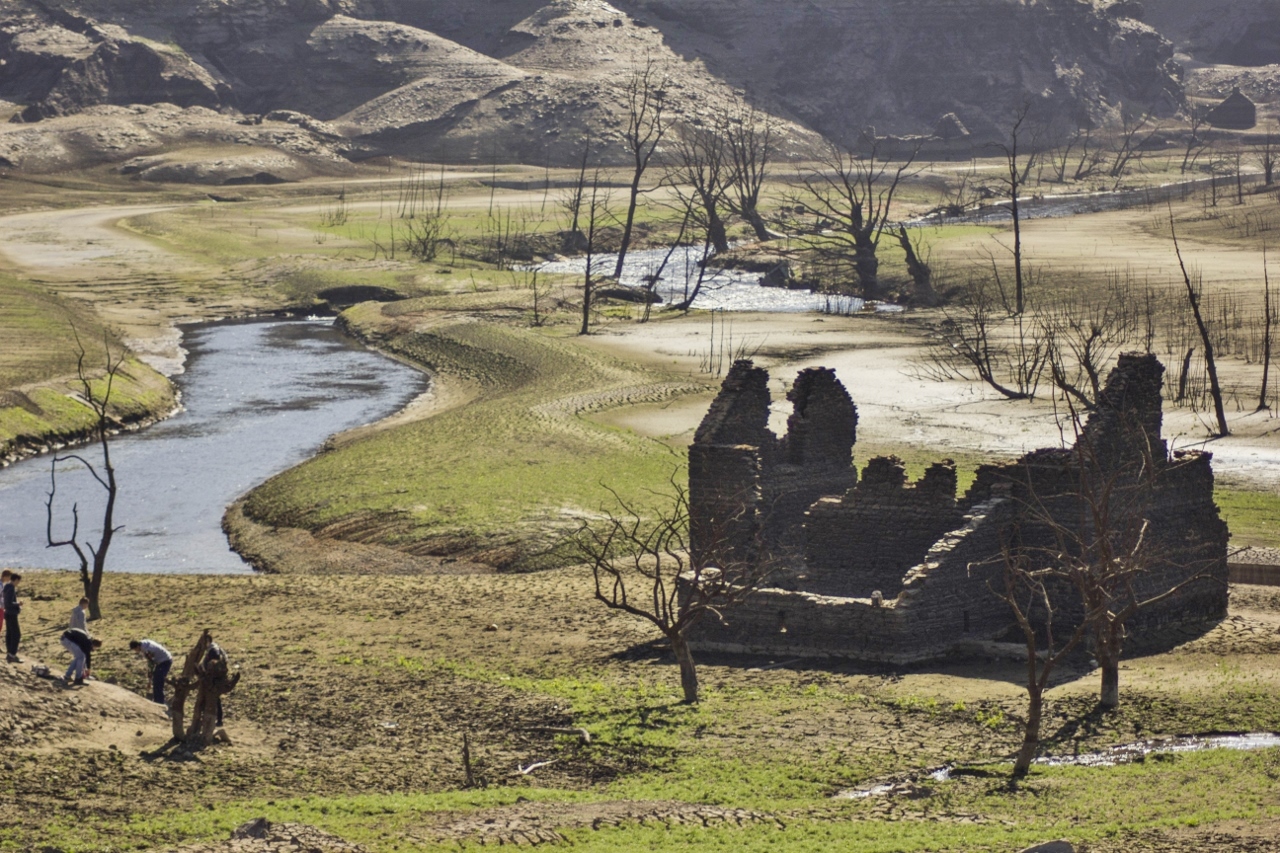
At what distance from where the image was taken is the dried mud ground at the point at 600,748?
2000cm

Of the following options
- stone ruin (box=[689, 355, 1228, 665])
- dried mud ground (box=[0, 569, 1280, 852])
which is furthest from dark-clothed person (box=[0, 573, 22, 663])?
stone ruin (box=[689, 355, 1228, 665])

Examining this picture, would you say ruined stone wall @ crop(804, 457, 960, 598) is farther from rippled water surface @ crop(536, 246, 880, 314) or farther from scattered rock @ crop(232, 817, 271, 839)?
rippled water surface @ crop(536, 246, 880, 314)

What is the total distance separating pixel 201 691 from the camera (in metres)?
24.5

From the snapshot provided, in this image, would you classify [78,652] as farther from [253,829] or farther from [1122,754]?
[1122,754]

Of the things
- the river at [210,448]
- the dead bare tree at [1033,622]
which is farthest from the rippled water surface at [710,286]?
the dead bare tree at [1033,622]

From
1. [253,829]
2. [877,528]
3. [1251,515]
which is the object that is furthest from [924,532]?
[253,829]

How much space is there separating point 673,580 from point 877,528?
13.2 feet

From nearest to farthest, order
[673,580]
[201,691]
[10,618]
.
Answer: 1. [201,691]
2. [10,618]
3. [673,580]

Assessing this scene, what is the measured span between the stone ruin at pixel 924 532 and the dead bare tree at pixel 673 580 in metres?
0.40

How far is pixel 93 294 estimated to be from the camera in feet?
323

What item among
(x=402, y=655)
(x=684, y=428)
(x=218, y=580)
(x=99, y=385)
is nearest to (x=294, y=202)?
(x=99, y=385)

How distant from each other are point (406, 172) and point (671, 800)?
539ft

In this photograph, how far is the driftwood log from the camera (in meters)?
24.3

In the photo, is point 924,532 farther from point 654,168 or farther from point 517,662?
point 654,168
